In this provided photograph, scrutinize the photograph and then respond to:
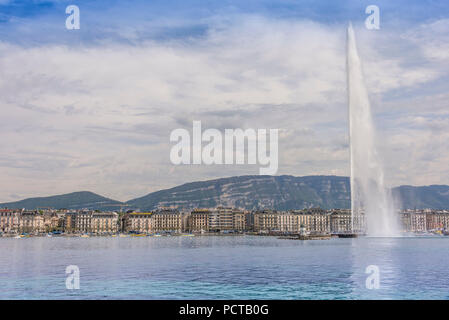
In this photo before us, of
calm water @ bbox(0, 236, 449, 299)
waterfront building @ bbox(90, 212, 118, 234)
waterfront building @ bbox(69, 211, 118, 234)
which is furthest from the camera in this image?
waterfront building @ bbox(90, 212, 118, 234)

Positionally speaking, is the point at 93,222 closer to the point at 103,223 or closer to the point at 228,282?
the point at 103,223

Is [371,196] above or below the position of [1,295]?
above

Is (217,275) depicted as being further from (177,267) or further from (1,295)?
(1,295)

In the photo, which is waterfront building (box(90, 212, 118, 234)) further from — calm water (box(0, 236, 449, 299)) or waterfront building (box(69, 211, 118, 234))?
calm water (box(0, 236, 449, 299))

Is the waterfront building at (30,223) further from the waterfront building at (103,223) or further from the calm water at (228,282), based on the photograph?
the calm water at (228,282)

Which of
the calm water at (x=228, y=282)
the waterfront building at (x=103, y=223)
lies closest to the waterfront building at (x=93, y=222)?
the waterfront building at (x=103, y=223)

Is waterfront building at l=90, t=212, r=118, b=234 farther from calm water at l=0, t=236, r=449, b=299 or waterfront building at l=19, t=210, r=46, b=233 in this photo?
calm water at l=0, t=236, r=449, b=299

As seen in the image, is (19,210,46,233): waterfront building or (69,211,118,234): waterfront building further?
(69,211,118,234): waterfront building

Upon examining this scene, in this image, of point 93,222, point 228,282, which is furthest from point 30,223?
point 228,282

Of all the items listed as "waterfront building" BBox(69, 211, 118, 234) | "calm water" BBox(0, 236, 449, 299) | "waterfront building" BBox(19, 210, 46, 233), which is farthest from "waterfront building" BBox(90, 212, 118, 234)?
"calm water" BBox(0, 236, 449, 299)

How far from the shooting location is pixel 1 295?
2697 centimetres

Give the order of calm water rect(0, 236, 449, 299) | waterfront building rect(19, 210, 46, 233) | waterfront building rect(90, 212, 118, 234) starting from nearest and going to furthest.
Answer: calm water rect(0, 236, 449, 299), waterfront building rect(19, 210, 46, 233), waterfront building rect(90, 212, 118, 234)
